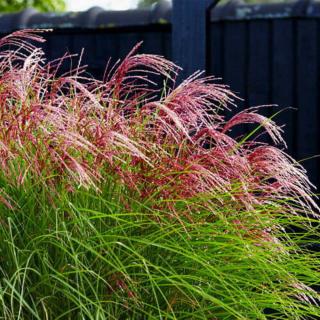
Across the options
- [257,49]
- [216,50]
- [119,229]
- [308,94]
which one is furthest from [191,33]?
[119,229]

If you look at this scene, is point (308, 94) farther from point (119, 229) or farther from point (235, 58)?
point (119, 229)

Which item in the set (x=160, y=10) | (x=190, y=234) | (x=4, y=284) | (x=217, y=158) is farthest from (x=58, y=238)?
(x=160, y=10)

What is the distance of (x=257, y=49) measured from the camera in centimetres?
628

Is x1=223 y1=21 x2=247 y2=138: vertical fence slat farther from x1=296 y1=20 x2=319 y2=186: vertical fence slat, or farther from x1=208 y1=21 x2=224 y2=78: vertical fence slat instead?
x1=296 y1=20 x2=319 y2=186: vertical fence slat

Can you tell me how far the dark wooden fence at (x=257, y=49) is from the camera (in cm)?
605

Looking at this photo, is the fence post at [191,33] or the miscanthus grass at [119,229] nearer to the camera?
the miscanthus grass at [119,229]

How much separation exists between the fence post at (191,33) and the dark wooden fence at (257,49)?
0.02 meters

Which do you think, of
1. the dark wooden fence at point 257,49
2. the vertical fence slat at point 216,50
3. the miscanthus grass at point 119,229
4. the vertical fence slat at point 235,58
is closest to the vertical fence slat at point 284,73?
the dark wooden fence at point 257,49

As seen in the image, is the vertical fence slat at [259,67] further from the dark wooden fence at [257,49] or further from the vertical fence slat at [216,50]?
the vertical fence slat at [216,50]

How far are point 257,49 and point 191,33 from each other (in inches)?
18.2

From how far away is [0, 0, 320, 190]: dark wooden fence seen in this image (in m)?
6.05

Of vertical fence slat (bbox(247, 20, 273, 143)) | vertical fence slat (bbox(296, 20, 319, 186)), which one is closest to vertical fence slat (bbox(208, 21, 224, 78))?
vertical fence slat (bbox(247, 20, 273, 143))

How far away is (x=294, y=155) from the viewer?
6.12m

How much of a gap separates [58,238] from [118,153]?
40 cm
